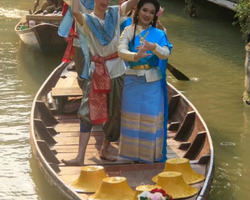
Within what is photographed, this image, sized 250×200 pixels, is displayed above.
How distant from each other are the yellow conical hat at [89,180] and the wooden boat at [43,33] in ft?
22.7

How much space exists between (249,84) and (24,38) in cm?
534

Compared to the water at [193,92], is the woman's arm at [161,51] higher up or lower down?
higher up

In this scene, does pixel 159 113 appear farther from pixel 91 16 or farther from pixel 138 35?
pixel 91 16

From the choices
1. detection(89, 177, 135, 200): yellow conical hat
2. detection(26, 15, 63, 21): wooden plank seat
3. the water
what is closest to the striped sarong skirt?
detection(89, 177, 135, 200): yellow conical hat

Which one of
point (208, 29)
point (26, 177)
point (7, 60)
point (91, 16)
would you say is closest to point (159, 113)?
point (91, 16)

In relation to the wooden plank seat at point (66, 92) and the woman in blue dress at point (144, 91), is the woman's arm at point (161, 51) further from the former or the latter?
the wooden plank seat at point (66, 92)

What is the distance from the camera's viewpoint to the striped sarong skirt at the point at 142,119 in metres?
4.88

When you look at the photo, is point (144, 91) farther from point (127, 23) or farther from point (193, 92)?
point (193, 92)

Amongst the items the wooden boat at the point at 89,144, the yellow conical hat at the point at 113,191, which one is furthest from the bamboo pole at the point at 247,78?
the yellow conical hat at the point at 113,191

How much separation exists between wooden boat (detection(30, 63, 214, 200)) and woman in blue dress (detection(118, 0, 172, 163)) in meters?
0.16

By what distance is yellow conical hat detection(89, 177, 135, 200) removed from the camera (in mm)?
4305

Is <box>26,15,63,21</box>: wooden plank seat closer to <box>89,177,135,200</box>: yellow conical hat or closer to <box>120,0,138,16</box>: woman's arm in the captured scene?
<box>120,0,138,16</box>: woman's arm

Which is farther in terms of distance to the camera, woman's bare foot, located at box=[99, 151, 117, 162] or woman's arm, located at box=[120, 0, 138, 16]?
woman's bare foot, located at box=[99, 151, 117, 162]

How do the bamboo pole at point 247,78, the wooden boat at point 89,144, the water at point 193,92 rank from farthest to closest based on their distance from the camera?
the bamboo pole at point 247,78 < the water at point 193,92 < the wooden boat at point 89,144
